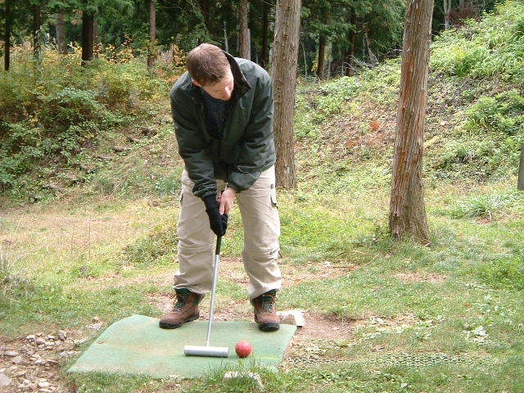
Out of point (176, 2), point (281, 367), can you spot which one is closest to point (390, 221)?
point (281, 367)

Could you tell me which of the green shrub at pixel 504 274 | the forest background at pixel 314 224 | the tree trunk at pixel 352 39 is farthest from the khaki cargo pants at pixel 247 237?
the tree trunk at pixel 352 39

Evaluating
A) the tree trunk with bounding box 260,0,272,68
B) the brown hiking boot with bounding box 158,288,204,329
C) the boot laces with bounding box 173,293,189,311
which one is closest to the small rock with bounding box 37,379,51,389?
the brown hiking boot with bounding box 158,288,204,329

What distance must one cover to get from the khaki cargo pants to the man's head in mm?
825

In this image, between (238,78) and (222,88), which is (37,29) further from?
(222,88)

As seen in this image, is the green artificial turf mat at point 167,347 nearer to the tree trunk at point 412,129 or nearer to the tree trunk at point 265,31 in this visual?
the tree trunk at point 412,129

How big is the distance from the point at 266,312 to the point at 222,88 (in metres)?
1.69

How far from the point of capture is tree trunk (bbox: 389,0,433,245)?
709 cm

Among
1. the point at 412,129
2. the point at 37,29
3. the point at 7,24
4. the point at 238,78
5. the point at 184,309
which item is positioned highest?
the point at 7,24

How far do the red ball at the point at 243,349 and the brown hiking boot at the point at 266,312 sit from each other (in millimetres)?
506

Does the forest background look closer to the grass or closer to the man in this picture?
the grass

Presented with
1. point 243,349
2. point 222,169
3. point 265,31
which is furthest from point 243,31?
point 243,349

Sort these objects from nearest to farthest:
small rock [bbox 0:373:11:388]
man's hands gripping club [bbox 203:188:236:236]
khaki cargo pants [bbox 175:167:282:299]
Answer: small rock [bbox 0:373:11:388]
man's hands gripping club [bbox 203:188:236:236]
khaki cargo pants [bbox 175:167:282:299]

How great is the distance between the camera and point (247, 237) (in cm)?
475

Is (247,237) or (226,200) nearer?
(226,200)
